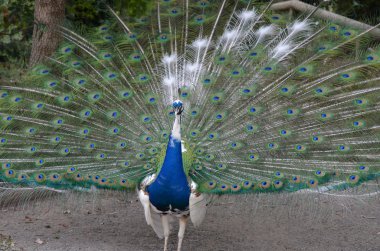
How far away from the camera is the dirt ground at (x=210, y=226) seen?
188 inches

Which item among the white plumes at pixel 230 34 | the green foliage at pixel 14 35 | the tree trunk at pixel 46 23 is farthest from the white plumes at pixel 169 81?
the green foliage at pixel 14 35

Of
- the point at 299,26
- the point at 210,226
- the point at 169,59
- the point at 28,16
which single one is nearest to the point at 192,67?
the point at 169,59

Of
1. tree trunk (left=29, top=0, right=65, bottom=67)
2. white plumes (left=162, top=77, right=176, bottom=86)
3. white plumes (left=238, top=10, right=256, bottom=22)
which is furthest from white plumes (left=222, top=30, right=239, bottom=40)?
tree trunk (left=29, top=0, right=65, bottom=67)

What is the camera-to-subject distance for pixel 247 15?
514 cm

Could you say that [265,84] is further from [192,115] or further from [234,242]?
[234,242]

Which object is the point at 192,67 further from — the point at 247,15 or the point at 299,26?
the point at 299,26

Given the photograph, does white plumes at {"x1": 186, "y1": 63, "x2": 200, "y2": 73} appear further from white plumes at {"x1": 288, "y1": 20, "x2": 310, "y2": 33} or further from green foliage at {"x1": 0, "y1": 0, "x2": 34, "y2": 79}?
green foliage at {"x1": 0, "y1": 0, "x2": 34, "y2": 79}

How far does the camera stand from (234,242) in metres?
5.16

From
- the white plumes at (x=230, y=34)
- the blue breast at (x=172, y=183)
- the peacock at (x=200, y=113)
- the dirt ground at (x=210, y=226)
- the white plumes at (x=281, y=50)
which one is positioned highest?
the white plumes at (x=230, y=34)

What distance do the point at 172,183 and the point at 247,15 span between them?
1835mm

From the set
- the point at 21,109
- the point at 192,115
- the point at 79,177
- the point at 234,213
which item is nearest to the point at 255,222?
the point at 234,213

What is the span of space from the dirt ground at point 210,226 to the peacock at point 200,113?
255 mm

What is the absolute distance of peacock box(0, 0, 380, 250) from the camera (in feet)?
14.3

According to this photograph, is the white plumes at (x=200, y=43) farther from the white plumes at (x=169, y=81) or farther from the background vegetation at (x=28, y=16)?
the background vegetation at (x=28, y=16)
